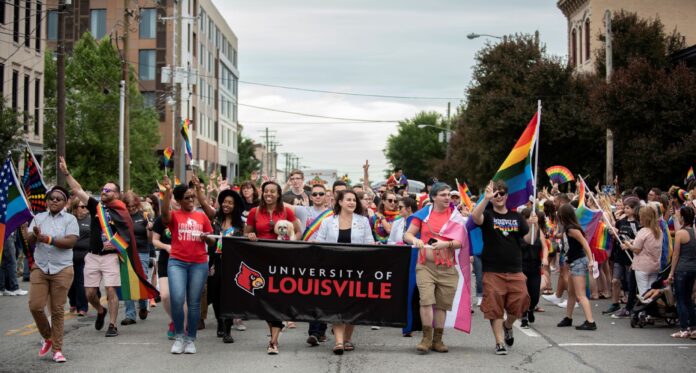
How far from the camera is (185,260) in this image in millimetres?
9734

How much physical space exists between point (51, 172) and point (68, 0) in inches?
771

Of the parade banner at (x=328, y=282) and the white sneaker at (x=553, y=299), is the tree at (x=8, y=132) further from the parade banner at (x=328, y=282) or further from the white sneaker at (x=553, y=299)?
the parade banner at (x=328, y=282)

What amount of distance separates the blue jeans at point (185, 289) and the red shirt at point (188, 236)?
0.25ft

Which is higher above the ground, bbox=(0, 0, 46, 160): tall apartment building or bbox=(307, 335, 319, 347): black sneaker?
bbox=(0, 0, 46, 160): tall apartment building

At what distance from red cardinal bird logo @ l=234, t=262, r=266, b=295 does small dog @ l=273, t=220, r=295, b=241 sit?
1.72 ft

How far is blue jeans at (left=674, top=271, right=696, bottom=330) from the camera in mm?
10984

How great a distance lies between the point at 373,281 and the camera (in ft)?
32.8

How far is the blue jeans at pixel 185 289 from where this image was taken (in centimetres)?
970

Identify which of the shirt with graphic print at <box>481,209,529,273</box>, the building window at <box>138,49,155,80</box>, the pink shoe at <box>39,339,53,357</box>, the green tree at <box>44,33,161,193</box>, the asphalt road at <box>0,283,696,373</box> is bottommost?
the asphalt road at <box>0,283,696,373</box>

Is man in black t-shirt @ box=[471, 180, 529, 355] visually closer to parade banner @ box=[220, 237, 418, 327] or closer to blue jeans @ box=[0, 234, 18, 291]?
parade banner @ box=[220, 237, 418, 327]

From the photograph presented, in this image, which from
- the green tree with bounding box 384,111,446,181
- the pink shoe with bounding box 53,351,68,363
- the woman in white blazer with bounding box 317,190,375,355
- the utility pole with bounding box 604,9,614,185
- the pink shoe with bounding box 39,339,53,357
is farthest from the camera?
the green tree with bounding box 384,111,446,181

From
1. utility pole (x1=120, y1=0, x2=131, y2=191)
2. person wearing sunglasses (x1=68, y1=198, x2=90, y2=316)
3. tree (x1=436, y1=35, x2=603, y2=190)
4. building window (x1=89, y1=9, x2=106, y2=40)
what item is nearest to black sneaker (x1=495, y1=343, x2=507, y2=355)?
person wearing sunglasses (x1=68, y1=198, x2=90, y2=316)

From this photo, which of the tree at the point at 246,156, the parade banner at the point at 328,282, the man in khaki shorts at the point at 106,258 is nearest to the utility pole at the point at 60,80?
the man in khaki shorts at the point at 106,258

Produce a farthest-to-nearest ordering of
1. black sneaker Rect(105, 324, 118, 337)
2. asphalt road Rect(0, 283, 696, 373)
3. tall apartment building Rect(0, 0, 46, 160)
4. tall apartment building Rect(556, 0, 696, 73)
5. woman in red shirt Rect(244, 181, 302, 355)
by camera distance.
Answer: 1. tall apartment building Rect(556, 0, 696, 73)
2. tall apartment building Rect(0, 0, 46, 160)
3. black sneaker Rect(105, 324, 118, 337)
4. woman in red shirt Rect(244, 181, 302, 355)
5. asphalt road Rect(0, 283, 696, 373)
